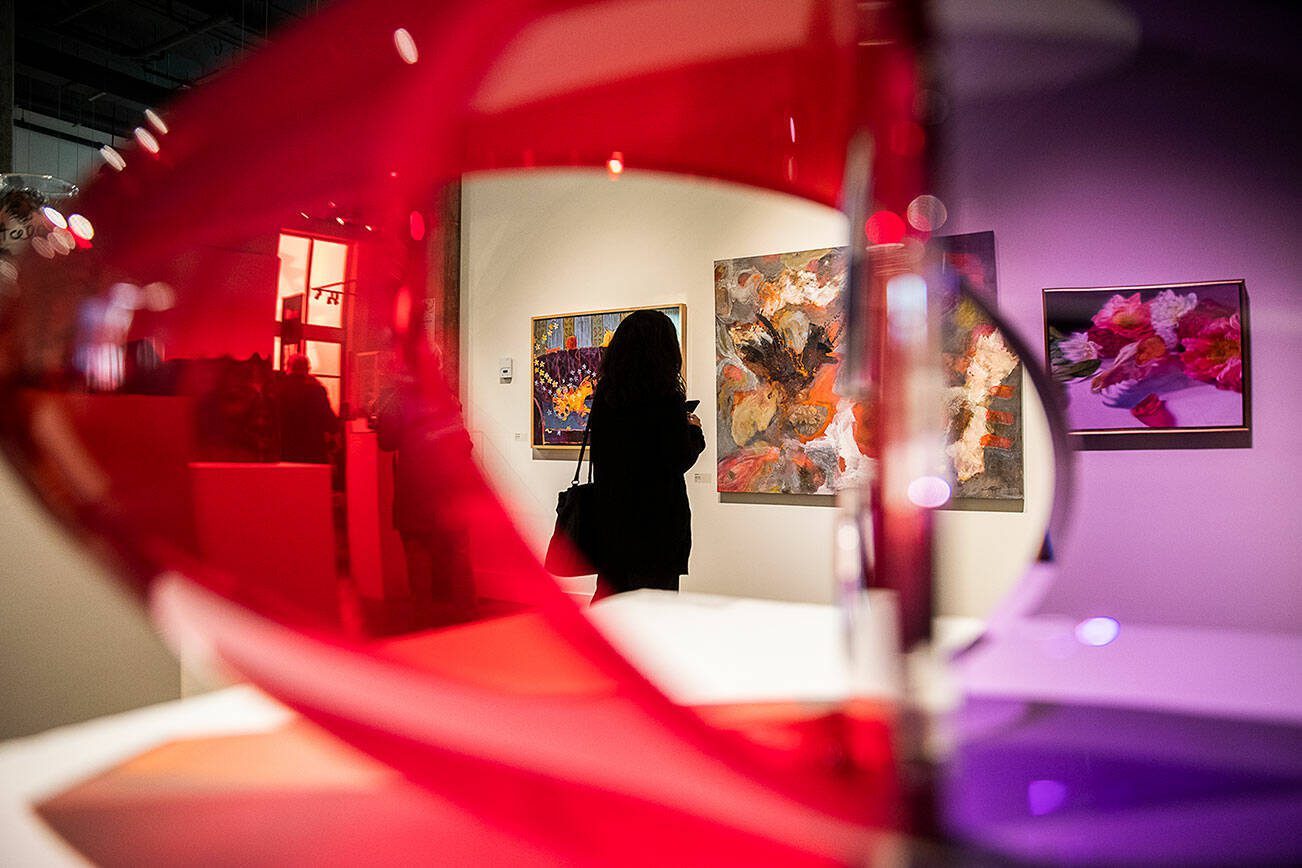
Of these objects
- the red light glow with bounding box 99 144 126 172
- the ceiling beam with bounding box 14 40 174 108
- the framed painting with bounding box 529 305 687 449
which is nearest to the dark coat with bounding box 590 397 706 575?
the red light glow with bounding box 99 144 126 172

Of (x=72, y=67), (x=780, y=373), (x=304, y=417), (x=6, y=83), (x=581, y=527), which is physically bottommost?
(x=581, y=527)

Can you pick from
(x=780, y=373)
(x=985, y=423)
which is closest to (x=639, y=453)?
(x=985, y=423)

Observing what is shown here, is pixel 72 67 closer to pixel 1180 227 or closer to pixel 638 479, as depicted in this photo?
pixel 638 479

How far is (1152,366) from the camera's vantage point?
50.2 inches

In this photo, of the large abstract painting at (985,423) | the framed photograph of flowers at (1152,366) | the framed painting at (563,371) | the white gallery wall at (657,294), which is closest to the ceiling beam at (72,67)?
the white gallery wall at (657,294)

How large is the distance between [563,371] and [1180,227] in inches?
72.5

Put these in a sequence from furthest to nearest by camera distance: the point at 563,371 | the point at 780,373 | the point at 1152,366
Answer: the point at 563,371, the point at 780,373, the point at 1152,366

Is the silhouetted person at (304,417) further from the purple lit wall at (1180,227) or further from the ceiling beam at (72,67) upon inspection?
the ceiling beam at (72,67)

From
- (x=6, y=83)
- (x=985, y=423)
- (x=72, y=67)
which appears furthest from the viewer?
(x=72, y=67)

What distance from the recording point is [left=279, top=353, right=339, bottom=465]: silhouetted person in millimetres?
217

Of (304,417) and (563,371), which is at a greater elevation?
(563,371)

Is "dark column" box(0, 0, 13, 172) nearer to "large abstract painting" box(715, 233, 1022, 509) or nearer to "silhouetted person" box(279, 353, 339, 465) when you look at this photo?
"silhouetted person" box(279, 353, 339, 465)

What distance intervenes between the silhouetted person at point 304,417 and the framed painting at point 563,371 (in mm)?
2017

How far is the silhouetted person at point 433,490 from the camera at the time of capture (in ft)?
0.67
